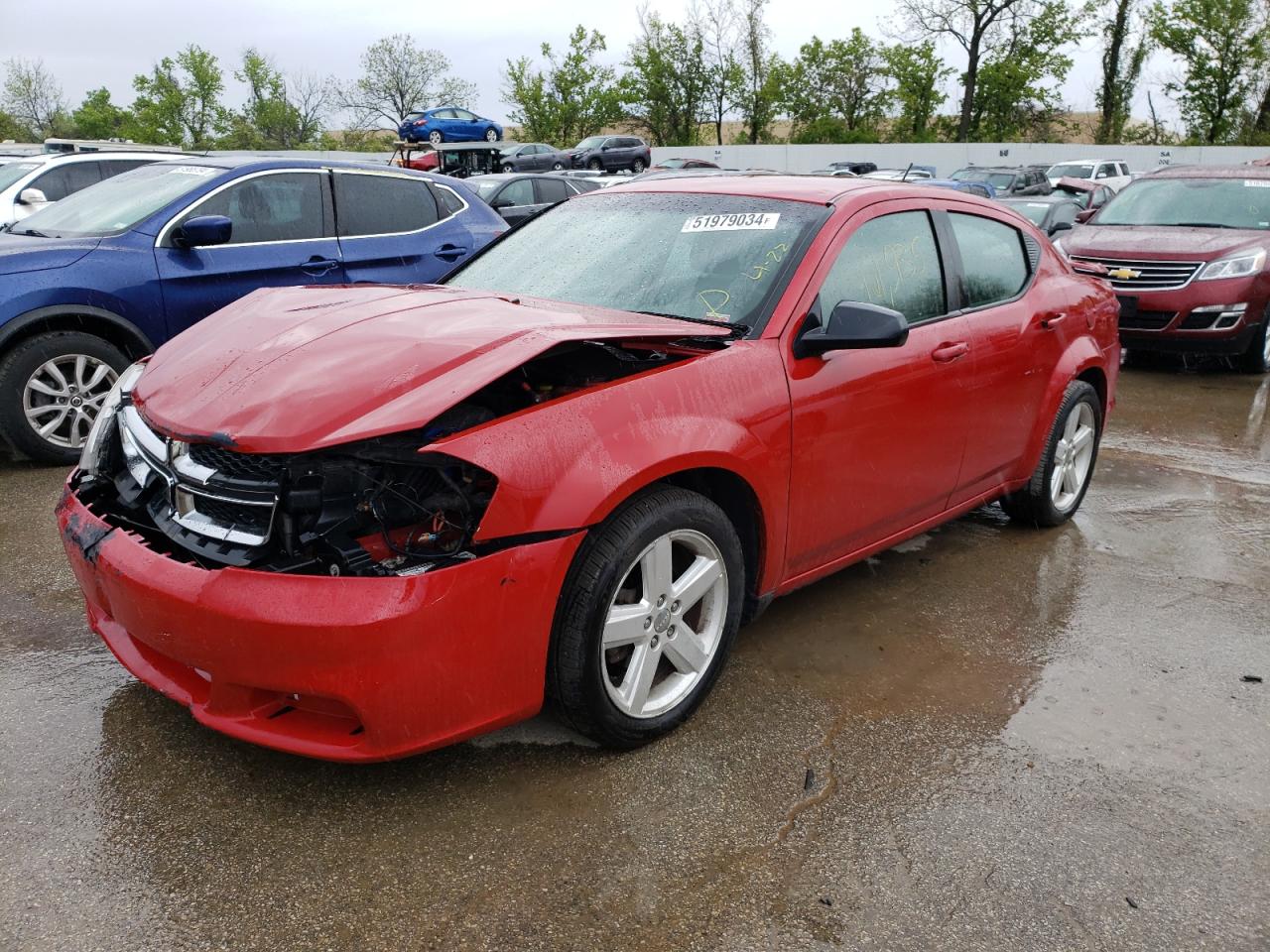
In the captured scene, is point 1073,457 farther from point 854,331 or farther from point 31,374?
point 31,374

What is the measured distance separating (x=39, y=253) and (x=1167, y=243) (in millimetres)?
8652

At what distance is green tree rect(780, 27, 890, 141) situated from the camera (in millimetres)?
56156

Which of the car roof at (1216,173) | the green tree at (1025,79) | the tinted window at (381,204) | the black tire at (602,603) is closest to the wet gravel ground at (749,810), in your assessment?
the black tire at (602,603)

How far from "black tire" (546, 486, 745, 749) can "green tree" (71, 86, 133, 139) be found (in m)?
69.5

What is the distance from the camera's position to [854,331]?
303 cm

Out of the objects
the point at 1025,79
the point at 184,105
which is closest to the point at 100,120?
the point at 184,105

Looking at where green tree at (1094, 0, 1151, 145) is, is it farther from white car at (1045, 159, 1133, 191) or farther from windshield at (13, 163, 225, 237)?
windshield at (13, 163, 225, 237)

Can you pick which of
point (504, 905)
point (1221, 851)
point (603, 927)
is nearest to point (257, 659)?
point (504, 905)

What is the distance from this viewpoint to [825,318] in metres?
3.29

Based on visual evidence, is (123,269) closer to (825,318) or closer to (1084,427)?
(825,318)

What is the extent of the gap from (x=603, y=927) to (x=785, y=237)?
2.20 metres

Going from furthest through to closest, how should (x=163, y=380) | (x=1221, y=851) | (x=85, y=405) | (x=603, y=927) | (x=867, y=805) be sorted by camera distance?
1. (x=85, y=405)
2. (x=163, y=380)
3. (x=867, y=805)
4. (x=1221, y=851)
5. (x=603, y=927)

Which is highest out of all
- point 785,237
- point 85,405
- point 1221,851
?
point 785,237

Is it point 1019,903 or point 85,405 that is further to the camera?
point 85,405
